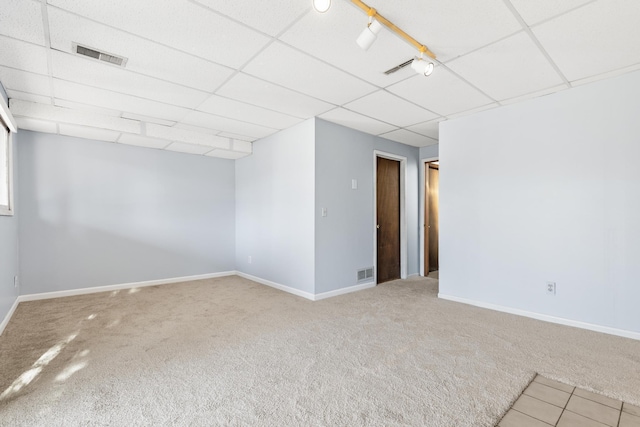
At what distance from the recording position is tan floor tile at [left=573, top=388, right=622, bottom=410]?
184 cm

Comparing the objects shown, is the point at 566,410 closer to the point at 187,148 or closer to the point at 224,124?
the point at 224,124

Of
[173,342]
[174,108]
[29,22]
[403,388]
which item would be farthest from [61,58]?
[403,388]

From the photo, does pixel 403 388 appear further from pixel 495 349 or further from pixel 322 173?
pixel 322 173

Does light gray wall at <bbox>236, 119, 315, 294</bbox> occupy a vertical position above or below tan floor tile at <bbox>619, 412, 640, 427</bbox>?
above

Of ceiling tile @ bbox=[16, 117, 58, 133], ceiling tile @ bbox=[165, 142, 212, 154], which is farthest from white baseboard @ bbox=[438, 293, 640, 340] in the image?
ceiling tile @ bbox=[16, 117, 58, 133]

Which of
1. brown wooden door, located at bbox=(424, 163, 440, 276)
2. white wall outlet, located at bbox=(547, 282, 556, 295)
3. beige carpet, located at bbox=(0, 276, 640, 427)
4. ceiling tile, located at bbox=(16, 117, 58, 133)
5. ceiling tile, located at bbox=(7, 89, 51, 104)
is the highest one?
ceiling tile, located at bbox=(7, 89, 51, 104)

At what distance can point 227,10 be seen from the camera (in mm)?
1967

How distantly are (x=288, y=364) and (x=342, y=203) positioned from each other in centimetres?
254

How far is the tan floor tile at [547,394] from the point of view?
Result: 1.87m

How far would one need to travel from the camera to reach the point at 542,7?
1.94 meters

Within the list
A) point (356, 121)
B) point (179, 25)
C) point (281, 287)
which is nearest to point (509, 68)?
point (356, 121)

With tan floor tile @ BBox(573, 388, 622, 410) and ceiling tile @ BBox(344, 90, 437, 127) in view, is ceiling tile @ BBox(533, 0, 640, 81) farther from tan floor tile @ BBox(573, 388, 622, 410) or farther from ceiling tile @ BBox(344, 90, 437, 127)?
tan floor tile @ BBox(573, 388, 622, 410)

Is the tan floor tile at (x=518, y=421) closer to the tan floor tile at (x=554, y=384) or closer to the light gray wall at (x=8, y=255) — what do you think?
the tan floor tile at (x=554, y=384)

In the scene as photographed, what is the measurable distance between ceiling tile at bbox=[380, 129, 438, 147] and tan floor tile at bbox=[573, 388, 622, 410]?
3.54m
